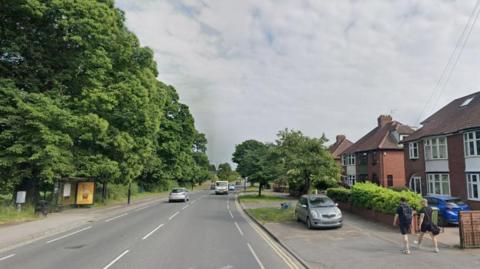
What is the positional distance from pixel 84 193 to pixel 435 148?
94.9ft

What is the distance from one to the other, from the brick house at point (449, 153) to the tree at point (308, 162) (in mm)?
10829

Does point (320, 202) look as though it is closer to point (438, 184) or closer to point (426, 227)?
point (426, 227)

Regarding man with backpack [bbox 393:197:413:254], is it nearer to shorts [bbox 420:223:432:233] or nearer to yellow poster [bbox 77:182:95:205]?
shorts [bbox 420:223:432:233]

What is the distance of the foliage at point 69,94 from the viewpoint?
64.6ft

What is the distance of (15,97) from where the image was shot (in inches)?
768

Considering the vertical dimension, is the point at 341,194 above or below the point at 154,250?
above

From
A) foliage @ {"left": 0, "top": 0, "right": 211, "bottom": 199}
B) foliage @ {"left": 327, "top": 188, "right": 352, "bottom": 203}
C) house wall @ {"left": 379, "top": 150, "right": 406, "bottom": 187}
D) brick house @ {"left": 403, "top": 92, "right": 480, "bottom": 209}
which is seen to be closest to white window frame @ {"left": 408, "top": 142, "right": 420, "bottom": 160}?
brick house @ {"left": 403, "top": 92, "right": 480, "bottom": 209}

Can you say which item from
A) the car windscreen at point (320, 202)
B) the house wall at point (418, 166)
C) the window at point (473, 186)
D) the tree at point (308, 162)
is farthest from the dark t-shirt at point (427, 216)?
the house wall at point (418, 166)

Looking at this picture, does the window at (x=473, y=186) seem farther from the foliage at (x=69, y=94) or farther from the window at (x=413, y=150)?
the foliage at (x=69, y=94)

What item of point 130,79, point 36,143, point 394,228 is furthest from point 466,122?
point 36,143

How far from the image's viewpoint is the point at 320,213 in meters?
15.5

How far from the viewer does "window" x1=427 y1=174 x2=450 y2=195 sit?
27422 mm

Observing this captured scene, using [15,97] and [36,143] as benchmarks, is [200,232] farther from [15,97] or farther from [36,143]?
[15,97]

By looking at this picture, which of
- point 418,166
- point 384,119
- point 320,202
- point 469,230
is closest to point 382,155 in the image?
point 384,119
